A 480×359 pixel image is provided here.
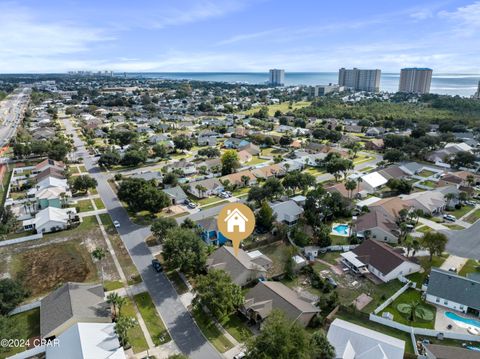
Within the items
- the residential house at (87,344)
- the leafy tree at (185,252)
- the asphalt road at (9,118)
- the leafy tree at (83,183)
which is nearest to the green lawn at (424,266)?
the leafy tree at (185,252)

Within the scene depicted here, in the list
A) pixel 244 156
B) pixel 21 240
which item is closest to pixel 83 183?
pixel 21 240

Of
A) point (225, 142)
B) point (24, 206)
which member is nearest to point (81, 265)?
point (24, 206)

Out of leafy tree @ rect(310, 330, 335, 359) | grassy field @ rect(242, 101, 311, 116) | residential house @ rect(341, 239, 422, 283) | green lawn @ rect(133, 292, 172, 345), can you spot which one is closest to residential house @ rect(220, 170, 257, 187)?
residential house @ rect(341, 239, 422, 283)

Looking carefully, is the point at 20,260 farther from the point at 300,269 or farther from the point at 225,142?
the point at 225,142

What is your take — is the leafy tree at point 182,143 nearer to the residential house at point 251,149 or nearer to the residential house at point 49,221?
the residential house at point 251,149

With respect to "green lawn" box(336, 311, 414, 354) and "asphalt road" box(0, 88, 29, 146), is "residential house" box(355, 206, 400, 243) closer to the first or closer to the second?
"green lawn" box(336, 311, 414, 354)

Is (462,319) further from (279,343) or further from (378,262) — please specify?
(279,343)
